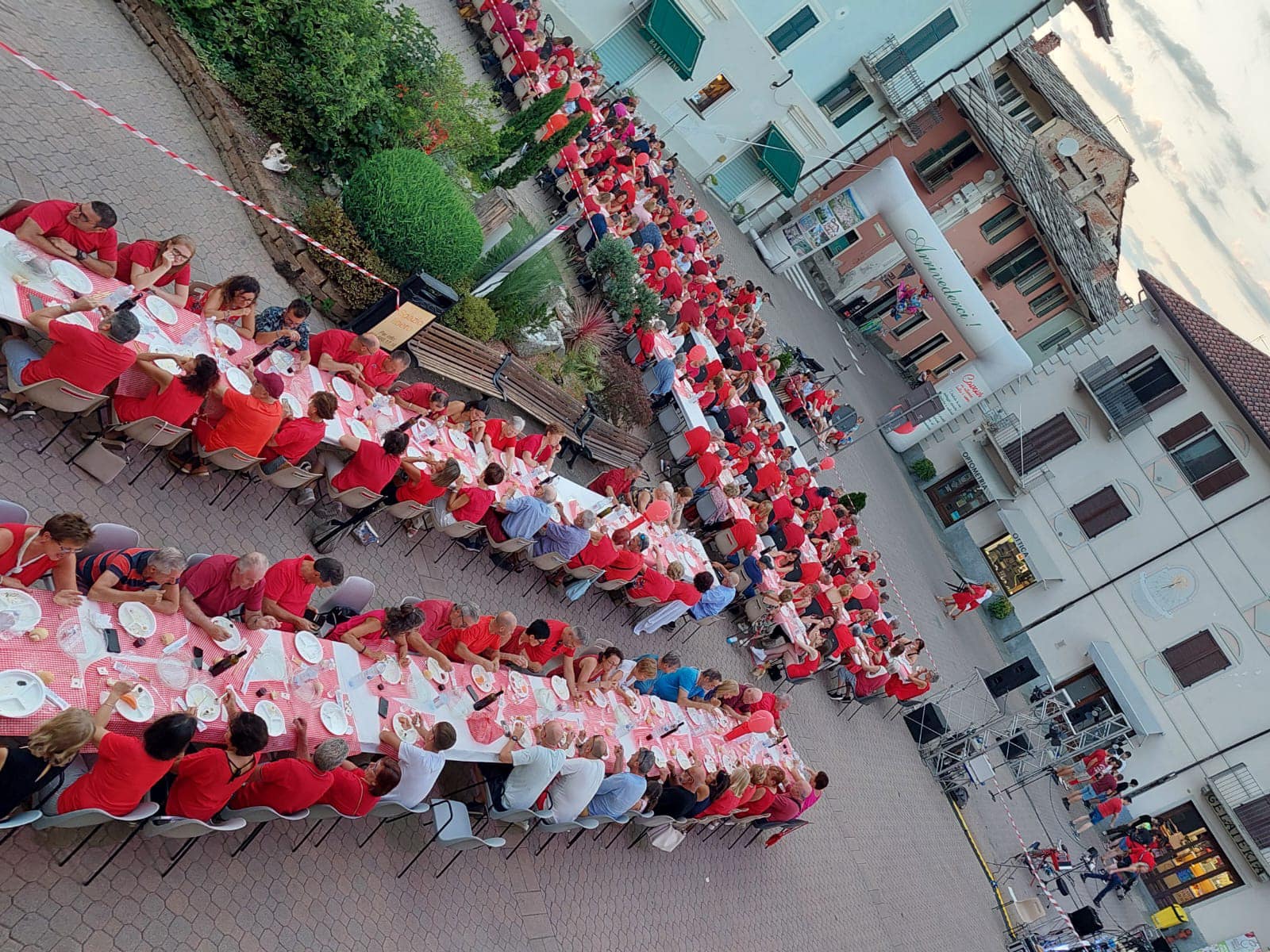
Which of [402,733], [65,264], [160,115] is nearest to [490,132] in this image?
[160,115]

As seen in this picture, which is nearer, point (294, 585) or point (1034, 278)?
point (294, 585)

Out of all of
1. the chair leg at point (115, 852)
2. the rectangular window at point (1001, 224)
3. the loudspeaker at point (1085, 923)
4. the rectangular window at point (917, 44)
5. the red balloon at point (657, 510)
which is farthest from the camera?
the rectangular window at point (1001, 224)

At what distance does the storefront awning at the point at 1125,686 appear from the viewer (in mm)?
22703

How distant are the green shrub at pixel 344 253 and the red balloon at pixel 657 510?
15.2 feet

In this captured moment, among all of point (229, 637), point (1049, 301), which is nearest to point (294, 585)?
point (229, 637)

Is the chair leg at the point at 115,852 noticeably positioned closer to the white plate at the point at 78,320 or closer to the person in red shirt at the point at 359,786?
the person in red shirt at the point at 359,786

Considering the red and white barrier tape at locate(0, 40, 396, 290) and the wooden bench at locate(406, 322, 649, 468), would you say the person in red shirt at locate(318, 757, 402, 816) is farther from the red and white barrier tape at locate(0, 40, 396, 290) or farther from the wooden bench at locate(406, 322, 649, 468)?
the wooden bench at locate(406, 322, 649, 468)

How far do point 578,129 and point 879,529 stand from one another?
12.7 meters

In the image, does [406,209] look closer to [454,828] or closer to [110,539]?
[110,539]

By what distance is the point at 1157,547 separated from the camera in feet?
78.6

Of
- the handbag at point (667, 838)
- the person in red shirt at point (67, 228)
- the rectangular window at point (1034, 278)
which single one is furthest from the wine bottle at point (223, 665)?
the rectangular window at point (1034, 278)

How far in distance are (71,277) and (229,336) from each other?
142cm

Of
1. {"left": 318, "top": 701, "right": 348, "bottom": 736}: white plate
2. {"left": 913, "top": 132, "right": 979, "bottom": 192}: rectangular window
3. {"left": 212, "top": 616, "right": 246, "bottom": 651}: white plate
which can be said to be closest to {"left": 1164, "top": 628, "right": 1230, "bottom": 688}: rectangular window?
{"left": 913, "top": 132, "right": 979, "bottom": 192}: rectangular window

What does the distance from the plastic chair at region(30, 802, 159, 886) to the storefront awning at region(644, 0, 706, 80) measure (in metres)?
25.0
